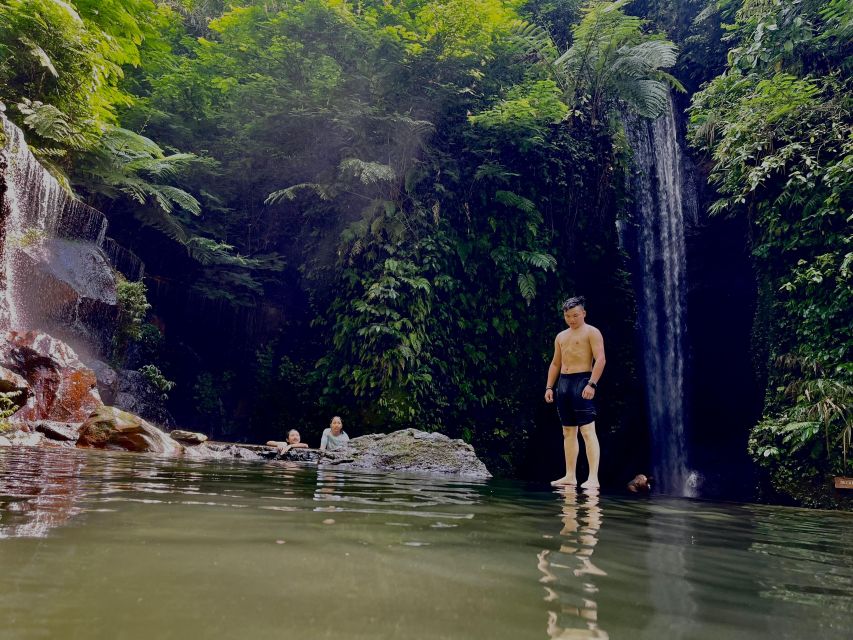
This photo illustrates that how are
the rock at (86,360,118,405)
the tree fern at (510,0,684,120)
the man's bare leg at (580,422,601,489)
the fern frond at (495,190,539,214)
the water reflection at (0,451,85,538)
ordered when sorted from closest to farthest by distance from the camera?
the water reflection at (0,451,85,538)
the man's bare leg at (580,422,601,489)
the rock at (86,360,118,405)
the tree fern at (510,0,684,120)
the fern frond at (495,190,539,214)

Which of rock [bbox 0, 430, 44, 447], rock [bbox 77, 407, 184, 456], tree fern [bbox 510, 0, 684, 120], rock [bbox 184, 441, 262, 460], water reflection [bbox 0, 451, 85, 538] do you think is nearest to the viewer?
water reflection [bbox 0, 451, 85, 538]

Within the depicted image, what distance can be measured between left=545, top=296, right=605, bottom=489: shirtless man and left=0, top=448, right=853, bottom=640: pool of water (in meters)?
2.91

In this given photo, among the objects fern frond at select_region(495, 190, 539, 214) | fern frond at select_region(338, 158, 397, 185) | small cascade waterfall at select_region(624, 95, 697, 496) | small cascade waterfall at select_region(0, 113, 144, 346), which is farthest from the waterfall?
small cascade waterfall at select_region(624, 95, 697, 496)

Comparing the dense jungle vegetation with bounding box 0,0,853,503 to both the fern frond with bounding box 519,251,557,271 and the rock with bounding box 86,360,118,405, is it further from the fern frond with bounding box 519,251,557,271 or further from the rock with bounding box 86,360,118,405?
the rock with bounding box 86,360,118,405

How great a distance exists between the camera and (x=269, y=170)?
49.6 ft

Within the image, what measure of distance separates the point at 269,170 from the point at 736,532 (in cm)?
1471

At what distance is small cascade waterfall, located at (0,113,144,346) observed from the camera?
994 centimetres

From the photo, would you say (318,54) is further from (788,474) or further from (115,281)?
(788,474)

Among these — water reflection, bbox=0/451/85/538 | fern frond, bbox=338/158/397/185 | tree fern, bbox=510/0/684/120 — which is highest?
tree fern, bbox=510/0/684/120

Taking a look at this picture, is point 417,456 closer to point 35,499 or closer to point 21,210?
point 35,499

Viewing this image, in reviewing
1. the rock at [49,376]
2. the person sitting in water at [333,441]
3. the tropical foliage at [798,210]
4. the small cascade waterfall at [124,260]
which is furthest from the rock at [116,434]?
the tropical foliage at [798,210]

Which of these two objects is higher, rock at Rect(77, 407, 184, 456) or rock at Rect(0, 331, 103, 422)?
rock at Rect(0, 331, 103, 422)

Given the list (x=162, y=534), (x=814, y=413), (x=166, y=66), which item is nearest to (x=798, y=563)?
Result: (x=162, y=534)

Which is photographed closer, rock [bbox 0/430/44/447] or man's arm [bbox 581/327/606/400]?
man's arm [bbox 581/327/606/400]
